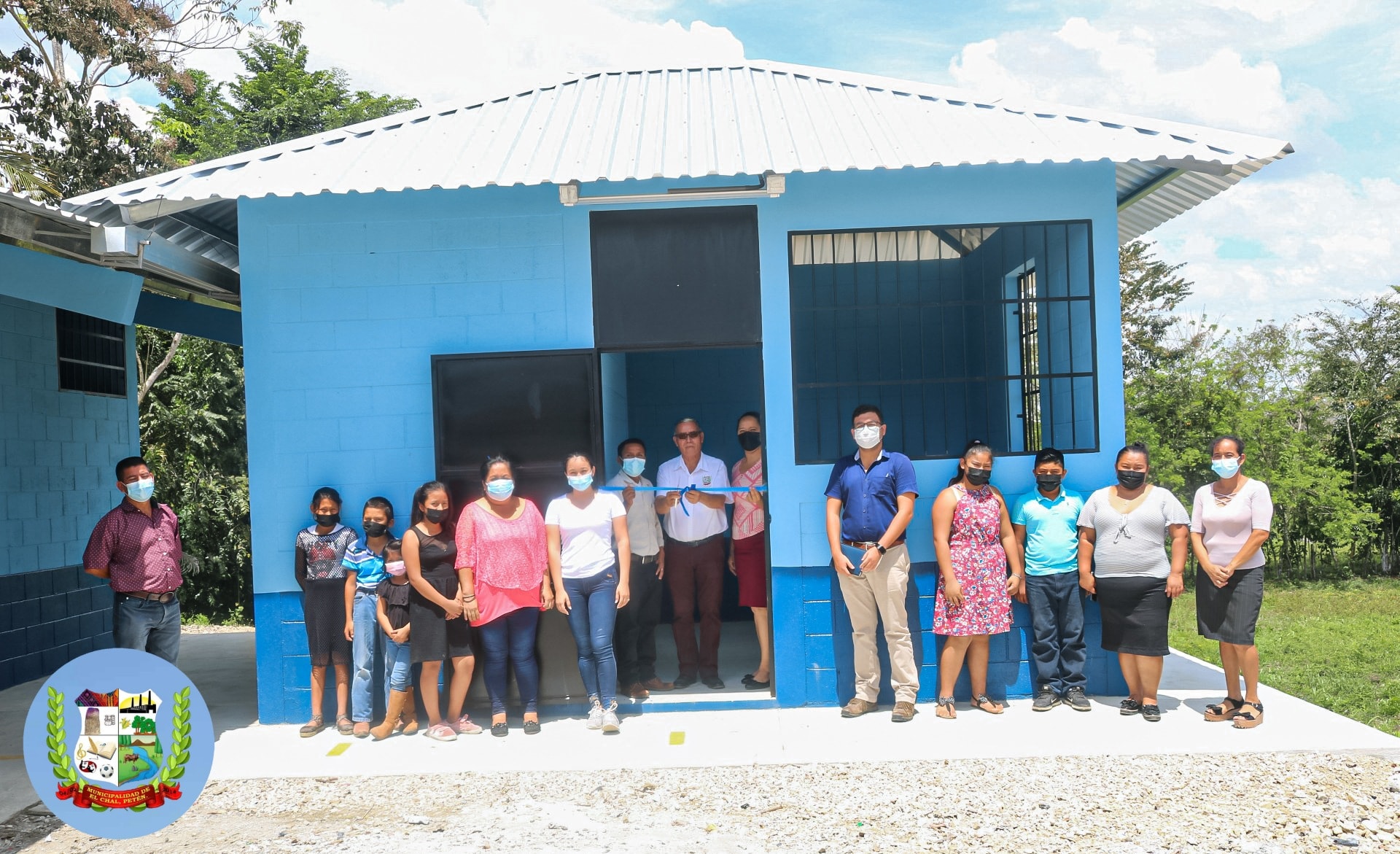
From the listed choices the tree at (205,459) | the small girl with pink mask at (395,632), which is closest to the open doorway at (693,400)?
the small girl with pink mask at (395,632)

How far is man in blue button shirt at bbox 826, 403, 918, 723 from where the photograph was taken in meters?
5.87

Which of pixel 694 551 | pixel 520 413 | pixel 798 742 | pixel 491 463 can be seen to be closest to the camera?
pixel 798 742

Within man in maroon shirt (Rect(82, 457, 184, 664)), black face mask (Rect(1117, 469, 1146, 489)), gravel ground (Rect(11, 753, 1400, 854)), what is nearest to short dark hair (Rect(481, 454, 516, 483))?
gravel ground (Rect(11, 753, 1400, 854))

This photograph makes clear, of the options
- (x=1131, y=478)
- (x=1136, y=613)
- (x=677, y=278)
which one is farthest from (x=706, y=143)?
(x=1136, y=613)

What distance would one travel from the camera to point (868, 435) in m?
5.88

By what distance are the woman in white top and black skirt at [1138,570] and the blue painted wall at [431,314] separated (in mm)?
402

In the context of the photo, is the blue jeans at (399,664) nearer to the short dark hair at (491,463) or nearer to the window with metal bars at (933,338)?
the short dark hair at (491,463)

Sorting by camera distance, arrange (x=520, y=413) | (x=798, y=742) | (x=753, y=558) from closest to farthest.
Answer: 1. (x=798, y=742)
2. (x=520, y=413)
3. (x=753, y=558)

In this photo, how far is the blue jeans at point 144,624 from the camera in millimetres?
5844

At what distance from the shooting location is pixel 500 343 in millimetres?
6281

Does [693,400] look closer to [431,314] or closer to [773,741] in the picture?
[431,314]

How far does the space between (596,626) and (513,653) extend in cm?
48

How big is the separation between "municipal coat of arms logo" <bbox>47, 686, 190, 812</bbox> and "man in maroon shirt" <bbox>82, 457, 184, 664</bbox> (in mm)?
3581

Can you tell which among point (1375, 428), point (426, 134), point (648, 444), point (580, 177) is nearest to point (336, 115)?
point (648, 444)
